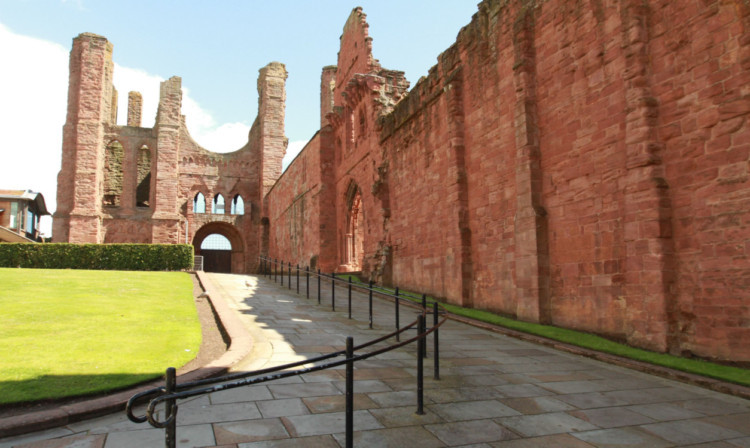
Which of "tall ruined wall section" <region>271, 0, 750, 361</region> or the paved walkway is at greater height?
"tall ruined wall section" <region>271, 0, 750, 361</region>

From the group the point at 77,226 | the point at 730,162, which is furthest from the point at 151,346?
the point at 77,226

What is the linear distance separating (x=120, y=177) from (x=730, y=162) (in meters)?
37.1

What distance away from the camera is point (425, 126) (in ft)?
47.6

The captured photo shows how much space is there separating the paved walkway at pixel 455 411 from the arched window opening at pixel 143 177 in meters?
33.5

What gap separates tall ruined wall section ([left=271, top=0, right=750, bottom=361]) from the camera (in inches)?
235

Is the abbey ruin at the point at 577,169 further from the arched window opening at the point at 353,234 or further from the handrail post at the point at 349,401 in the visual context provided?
the handrail post at the point at 349,401

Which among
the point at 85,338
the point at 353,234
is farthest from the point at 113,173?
the point at 85,338

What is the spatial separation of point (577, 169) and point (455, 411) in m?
5.78

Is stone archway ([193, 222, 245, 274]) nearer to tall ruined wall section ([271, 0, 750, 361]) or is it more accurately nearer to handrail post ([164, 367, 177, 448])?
tall ruined wall section ([271, 0, 750, 361])

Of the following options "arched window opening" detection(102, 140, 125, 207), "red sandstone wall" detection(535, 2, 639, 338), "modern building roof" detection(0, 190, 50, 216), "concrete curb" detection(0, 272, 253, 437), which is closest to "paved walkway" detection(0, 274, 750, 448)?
"concrete curb" detection(0, 272, 253, 437)

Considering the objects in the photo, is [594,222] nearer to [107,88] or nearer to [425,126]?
[425,126]

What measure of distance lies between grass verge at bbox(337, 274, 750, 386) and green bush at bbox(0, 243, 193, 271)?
15.0 meters

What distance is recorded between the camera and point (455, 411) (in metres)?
4.11

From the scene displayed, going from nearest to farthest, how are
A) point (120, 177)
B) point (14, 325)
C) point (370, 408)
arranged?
point (370, 408)
point (14, 325)
point (120, 177)
